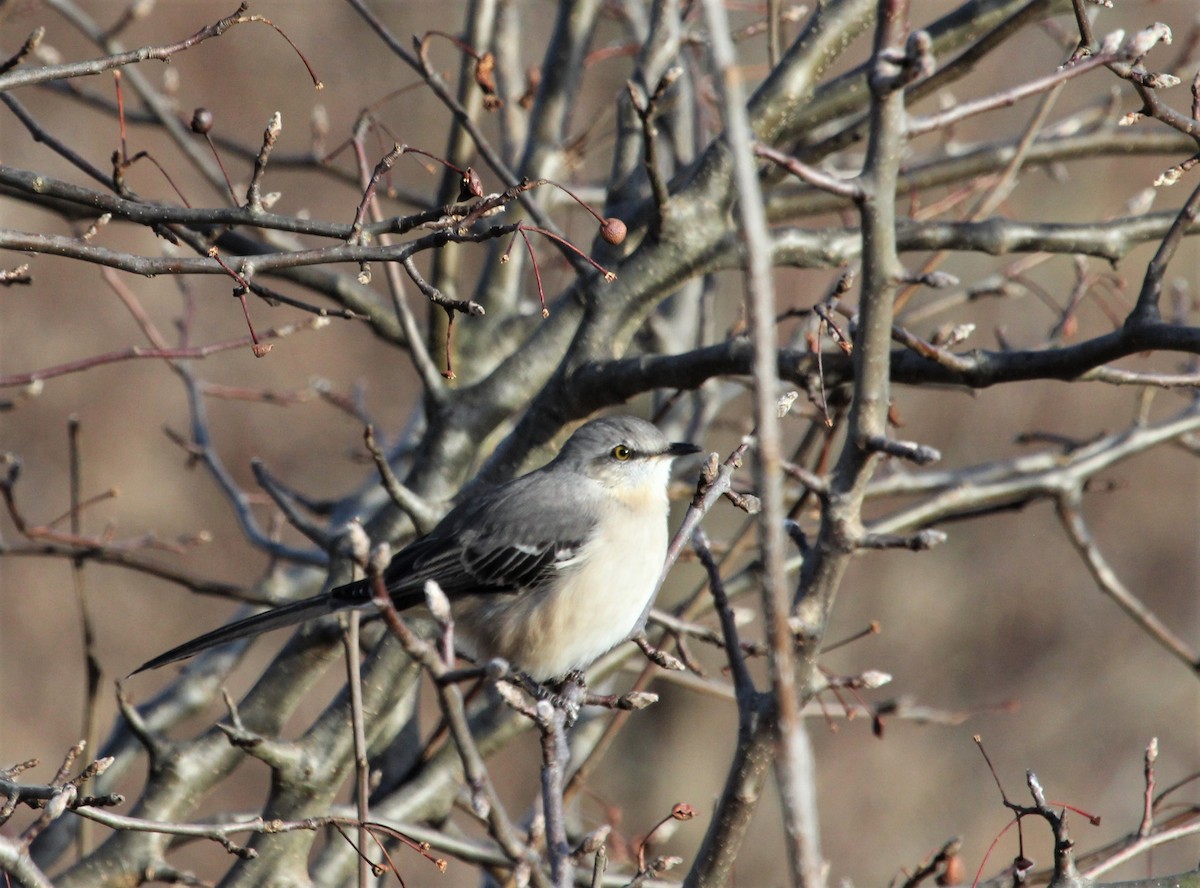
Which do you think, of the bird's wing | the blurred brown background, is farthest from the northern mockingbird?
the blurred brown background


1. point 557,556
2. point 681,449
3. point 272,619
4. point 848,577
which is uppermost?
point 848,577

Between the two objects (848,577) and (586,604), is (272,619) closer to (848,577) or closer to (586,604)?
(586,604)

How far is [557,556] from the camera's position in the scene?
399 centimetres

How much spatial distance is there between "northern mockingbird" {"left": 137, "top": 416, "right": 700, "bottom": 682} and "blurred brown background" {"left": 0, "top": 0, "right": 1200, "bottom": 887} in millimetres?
4879

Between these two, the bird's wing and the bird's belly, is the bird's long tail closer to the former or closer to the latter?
the bird's wing

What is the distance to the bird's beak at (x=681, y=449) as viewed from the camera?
3938 mm

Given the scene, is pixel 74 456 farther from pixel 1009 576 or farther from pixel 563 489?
pixel 1009 576

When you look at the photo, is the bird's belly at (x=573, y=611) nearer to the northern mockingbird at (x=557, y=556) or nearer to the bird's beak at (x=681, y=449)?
the northern mockingbird at (x=557, y=556)

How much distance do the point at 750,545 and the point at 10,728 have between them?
30.9 feet

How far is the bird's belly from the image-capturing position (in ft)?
12.4

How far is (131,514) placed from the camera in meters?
12.2

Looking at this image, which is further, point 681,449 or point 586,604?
point 681,449

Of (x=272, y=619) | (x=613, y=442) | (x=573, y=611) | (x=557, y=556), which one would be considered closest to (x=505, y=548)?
(x=557, y=556)

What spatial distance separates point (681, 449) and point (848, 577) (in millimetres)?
7861
